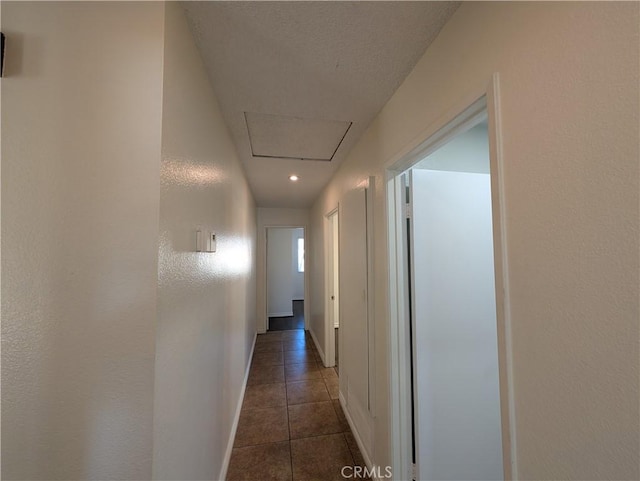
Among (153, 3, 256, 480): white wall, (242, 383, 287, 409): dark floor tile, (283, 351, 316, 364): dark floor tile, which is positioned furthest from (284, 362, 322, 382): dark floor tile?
(153, 3, 256, 480): white wall

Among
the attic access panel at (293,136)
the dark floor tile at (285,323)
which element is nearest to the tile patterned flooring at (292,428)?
the dark floor tile at (285,323)

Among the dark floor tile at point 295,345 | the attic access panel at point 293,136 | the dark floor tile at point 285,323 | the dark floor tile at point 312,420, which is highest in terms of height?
the attic access panel at point 293,136

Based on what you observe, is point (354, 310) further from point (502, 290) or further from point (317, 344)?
point (317, 344)

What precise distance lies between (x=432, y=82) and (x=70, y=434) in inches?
69.4

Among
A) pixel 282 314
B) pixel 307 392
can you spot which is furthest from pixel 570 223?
pixel 282 314

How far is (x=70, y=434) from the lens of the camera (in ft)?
2.24

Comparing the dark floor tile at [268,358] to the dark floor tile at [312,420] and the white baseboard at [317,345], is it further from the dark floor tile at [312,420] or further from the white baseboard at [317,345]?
the dark floor tile at [312,420]

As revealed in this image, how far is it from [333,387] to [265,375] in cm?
86

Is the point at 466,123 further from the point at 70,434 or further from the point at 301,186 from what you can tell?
the point at 301,186

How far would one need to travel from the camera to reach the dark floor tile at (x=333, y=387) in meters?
2.58

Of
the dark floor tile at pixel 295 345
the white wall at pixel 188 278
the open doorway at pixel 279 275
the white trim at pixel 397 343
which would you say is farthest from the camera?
the open doorway at pixel 279 275

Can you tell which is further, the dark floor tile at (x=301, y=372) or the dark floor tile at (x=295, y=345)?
the dark floor tile at (x=295, y=345)

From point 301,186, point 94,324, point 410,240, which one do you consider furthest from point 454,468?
point 301,186

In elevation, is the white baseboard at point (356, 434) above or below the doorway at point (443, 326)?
below
